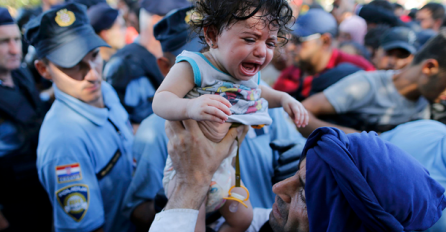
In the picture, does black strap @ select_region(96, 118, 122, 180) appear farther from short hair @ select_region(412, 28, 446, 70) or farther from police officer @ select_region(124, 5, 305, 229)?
short hair @ select_region(412, 28, 446, 70)

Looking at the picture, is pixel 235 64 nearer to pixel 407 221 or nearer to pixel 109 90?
pixel 407 221

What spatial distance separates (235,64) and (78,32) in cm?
164

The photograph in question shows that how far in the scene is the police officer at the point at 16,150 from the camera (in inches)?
108

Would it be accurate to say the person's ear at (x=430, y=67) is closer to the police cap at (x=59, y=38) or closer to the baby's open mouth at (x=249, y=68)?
the baby's open mouth at (x=249, y=68)

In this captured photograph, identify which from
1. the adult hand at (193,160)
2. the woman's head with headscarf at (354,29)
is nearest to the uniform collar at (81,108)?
the adult hand at (193,160)

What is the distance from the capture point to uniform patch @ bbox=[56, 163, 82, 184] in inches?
76.1

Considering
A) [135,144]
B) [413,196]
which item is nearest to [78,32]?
[135,144]

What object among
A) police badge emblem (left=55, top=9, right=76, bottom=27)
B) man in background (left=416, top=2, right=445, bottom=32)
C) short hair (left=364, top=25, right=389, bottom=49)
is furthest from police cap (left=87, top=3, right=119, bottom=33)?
man in background (left=416, top=2, right=445, bottom=32)

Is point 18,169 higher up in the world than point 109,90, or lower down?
lower down

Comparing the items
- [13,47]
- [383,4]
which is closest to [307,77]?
[13,47]

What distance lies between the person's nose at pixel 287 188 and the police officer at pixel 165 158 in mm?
773

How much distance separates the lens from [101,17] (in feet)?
14.3

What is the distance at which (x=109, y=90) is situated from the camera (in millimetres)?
2793

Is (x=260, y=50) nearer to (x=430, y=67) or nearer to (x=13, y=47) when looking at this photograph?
(x=430, y=67)
